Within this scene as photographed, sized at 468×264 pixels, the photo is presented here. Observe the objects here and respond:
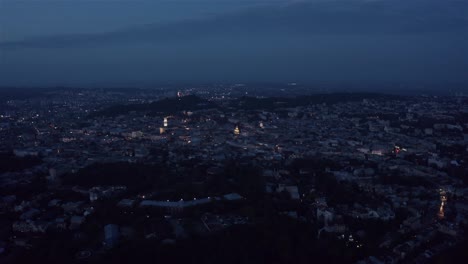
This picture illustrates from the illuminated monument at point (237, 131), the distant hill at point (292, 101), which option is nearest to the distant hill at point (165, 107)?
the distant hill at point (292, 101)

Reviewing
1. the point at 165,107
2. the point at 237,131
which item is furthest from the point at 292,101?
the point at 237,131

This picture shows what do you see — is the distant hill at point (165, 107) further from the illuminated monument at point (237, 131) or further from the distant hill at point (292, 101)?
the illuminated monument at point (237, 131)

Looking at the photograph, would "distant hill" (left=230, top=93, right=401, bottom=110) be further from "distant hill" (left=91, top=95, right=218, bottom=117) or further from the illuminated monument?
the illuminated monument

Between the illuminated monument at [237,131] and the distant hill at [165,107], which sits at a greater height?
the distant hill at [165,107]

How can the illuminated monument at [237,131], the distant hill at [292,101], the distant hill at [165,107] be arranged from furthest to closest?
the distant hill at [292,101] → the distant hill at [165,107] → the illuminated monument at [237,131]

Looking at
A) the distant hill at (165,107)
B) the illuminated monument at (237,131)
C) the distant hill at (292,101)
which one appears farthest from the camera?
the distant hill at (292,101)

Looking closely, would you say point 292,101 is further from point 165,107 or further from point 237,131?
point 237,131

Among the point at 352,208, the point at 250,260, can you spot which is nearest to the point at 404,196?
the point at 352,208

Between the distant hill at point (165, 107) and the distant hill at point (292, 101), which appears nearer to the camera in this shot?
the distant hill at point (165, 107)

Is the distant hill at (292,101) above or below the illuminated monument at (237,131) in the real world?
above

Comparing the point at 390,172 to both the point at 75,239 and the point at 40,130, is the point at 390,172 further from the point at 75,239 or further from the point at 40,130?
the point at 40,130
